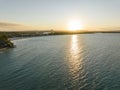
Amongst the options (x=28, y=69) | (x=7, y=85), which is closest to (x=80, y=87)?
(x=7, y=85)

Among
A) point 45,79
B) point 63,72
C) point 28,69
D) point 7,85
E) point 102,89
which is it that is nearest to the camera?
point 102,89

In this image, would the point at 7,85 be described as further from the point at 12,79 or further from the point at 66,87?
the point at 66,87

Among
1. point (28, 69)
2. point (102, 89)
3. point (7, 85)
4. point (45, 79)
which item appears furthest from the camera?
point (28, 69)

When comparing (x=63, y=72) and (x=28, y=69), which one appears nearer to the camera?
(x=63, y=72)

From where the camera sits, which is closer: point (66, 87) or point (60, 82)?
point (66, 87)

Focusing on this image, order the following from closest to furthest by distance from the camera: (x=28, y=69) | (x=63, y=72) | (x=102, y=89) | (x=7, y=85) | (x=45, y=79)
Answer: (x=102, y=89) < (x=7, y=85) < (x=45, y=79) < (x=63, y=72) < (x=28, y=69)

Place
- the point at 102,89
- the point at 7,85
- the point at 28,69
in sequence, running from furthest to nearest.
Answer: the point at 28,69 → the point at 7,85 → the point at 102,89

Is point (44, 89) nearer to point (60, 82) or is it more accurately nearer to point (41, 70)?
point (60, 82)

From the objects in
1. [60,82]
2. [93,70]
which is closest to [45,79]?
[60,82]
